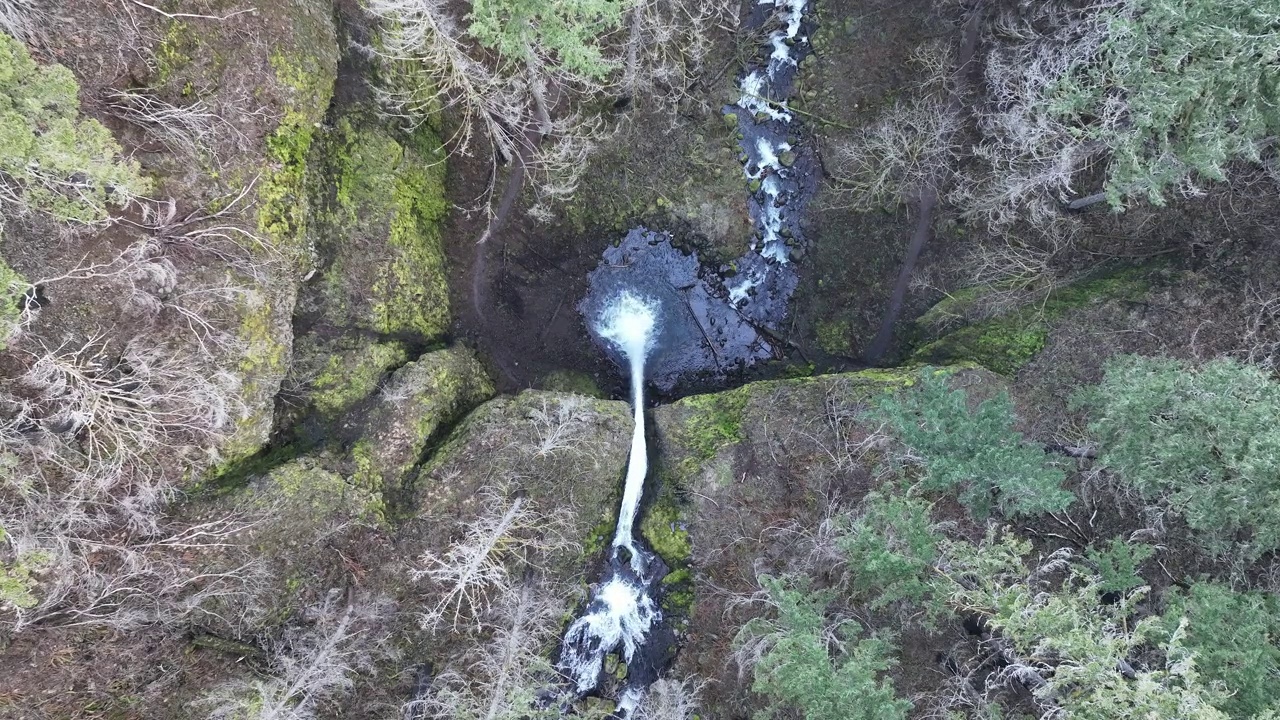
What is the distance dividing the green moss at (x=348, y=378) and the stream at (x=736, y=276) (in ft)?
16.8

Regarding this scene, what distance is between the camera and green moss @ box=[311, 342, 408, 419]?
12.3 meters

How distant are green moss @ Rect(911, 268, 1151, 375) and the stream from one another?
412cm

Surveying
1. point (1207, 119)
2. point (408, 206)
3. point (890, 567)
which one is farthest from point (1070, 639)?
point (408, 206)

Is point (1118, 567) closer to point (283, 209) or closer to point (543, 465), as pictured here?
point (543, 465)

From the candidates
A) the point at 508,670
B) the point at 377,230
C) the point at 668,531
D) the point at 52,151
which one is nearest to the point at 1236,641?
the point at 668,531

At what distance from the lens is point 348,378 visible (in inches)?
489

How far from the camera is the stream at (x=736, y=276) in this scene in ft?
50.3

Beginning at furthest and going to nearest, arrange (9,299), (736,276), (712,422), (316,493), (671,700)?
(736,276) → (712,422) → (671,700) → (316,493) → (9,299)

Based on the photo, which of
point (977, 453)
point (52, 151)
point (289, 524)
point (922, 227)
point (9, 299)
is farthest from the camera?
point (922, 227)

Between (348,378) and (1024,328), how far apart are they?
1443cm

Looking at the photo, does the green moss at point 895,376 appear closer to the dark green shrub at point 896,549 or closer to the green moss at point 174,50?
the dark green shrub at point 896,549

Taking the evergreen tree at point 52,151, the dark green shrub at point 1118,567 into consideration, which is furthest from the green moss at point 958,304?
the evergreen tree at point 52,151

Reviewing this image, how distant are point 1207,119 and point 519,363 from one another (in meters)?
13.6

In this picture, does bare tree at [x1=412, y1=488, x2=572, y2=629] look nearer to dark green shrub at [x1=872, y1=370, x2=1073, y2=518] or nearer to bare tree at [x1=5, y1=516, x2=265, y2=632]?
bare tree at [x1=5, y1=516, x2=265, y2=632]
